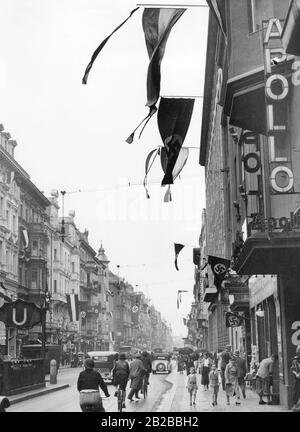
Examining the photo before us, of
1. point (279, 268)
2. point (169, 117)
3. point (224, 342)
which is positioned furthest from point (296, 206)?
point (224, 342)

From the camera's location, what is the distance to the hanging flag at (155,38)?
12.6m

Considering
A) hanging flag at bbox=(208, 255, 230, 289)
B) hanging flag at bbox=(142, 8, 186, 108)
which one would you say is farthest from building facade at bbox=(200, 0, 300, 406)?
hanging flag at bbox=(208, 255, 230, 289)

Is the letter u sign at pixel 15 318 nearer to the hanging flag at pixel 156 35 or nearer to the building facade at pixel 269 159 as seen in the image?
the building facade at pixel 269 159

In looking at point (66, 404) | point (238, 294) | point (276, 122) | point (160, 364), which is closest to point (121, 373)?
point (66, 404)

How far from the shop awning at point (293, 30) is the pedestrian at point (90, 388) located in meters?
6.76

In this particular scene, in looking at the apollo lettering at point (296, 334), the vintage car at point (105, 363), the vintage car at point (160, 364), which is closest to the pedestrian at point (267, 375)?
the apollo lettering at point (296, 334)

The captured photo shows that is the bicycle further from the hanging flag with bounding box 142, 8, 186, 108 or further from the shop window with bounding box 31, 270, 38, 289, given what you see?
Result: the shop window with bounding box 31, 270, 38, 289

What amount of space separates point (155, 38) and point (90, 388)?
21.9ft

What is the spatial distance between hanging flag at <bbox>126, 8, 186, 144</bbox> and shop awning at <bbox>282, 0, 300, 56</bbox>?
233cm

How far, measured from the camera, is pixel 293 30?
11.0 meters
